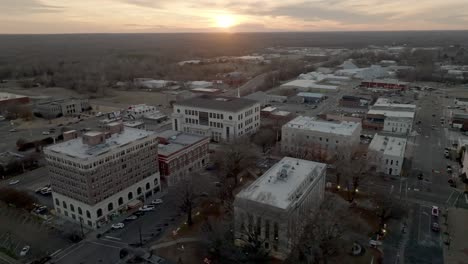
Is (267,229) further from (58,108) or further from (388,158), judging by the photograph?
(58,108)

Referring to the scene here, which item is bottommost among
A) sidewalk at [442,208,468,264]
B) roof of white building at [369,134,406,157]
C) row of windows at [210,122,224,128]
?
sidewalk at [442,208,468,264]

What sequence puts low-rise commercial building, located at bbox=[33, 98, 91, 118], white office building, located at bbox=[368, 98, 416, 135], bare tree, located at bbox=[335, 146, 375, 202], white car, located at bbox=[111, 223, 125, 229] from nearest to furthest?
1. white car, located at bbox=[111, 223, 125, 229]
2. bare tree, located at bbox=[335, 146, 375, 202]
3. white office building, located at bbox=[368, 98, 416, 135]
4. low-rise commercial building, located at bbox=[33, 98, 91, 118]

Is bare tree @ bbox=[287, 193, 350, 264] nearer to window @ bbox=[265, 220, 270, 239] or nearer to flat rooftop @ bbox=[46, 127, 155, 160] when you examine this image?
window @ bbox=[265, 220, 270, 239]

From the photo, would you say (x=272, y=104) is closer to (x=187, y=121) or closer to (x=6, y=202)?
(x=187, y=121)

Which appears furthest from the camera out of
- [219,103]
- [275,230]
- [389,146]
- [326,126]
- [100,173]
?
[219,103]

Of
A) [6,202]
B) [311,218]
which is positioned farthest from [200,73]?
[311,218]

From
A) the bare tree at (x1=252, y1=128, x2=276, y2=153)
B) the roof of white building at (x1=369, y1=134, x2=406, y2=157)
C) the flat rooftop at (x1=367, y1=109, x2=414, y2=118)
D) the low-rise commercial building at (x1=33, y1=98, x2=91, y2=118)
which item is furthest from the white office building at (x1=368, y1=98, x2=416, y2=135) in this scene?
the low-rise commercial building at (x1=33, y1=98, x2=91, y2=118)

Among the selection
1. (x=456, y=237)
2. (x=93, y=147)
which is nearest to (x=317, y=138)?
(x=456, y=237)

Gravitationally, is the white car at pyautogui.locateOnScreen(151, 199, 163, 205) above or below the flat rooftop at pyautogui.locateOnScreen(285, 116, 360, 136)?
below
